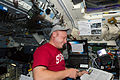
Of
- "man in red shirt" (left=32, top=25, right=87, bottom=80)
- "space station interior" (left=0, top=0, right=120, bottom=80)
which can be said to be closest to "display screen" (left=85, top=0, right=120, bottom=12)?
"space station interior" (left=0, top=0, right=120, bottom=80)

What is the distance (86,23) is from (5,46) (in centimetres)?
154

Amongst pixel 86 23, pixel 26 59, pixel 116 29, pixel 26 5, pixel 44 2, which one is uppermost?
pixel 44 2

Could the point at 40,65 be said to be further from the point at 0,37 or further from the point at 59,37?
the point at 0,37

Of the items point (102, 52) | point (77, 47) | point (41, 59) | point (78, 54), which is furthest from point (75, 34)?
point (41, 59)

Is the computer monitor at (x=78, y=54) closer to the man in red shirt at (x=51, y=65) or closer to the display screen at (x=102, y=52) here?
the display screen at (x=102, y=52)

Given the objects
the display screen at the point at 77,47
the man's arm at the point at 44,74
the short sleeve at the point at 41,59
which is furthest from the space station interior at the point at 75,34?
the man's arm at the point at 44,74

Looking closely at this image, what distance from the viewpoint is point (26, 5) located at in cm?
79

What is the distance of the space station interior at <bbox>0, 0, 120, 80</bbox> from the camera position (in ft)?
3.37

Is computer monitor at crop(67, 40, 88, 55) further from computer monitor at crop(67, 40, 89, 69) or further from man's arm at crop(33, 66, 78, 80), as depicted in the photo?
man's arm at crop(33, 66, 78, 80)

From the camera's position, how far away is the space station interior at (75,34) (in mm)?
1027

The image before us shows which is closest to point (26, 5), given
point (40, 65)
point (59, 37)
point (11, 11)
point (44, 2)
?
point (11, 11)

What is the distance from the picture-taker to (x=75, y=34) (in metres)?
1.44

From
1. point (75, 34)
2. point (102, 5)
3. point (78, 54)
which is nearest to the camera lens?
point (102, 5)

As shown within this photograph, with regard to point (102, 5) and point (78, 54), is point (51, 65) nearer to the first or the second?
point (78, 54)
